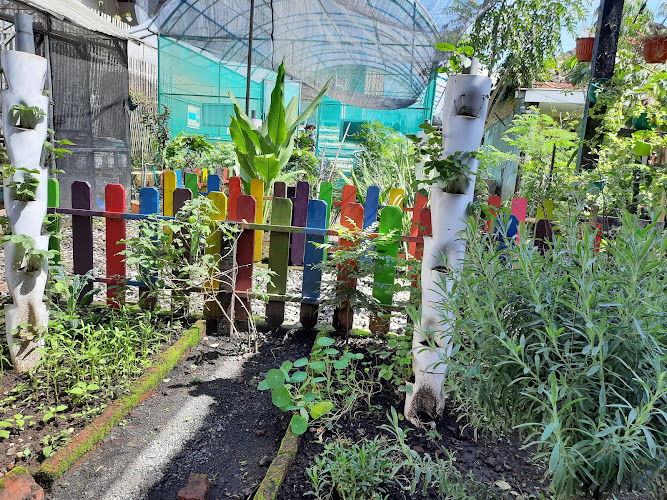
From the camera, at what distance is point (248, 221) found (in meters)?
3.35

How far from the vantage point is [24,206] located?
2.43 meters

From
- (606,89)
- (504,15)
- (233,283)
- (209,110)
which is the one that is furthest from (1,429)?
(209,110)

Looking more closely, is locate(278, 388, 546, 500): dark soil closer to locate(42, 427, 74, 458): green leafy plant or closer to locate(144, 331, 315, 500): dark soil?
locate(144, 331, 315, 500): dark soil

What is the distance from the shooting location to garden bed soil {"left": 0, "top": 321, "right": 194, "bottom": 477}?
2.00 m

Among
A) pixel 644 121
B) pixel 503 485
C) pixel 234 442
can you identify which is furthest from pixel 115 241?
pixel 644 121

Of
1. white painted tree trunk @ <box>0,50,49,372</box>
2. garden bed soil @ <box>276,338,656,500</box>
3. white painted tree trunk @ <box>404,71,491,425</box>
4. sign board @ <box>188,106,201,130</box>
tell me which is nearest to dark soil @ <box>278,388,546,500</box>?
garden bed soil @ <box>276,338,656,500</box>

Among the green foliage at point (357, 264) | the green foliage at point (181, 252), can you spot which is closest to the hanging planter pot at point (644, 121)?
the green foliage at point (357, 264)

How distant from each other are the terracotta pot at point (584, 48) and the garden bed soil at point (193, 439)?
4456 mm

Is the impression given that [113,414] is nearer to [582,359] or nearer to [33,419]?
[33,419]

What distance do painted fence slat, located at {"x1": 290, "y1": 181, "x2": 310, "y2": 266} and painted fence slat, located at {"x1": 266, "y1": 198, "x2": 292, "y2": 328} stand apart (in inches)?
8.4

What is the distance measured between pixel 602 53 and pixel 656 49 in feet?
5.69

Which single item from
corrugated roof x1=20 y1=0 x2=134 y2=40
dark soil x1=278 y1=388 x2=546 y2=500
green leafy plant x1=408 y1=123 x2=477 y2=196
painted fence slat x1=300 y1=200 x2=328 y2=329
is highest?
corrugated roof x1=20 y1=0 x2=134 y2=40

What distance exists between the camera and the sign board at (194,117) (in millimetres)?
12641

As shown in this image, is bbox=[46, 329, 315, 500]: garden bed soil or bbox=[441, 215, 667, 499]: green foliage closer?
bbox=[441, 215, 667, 499]: green foliage
